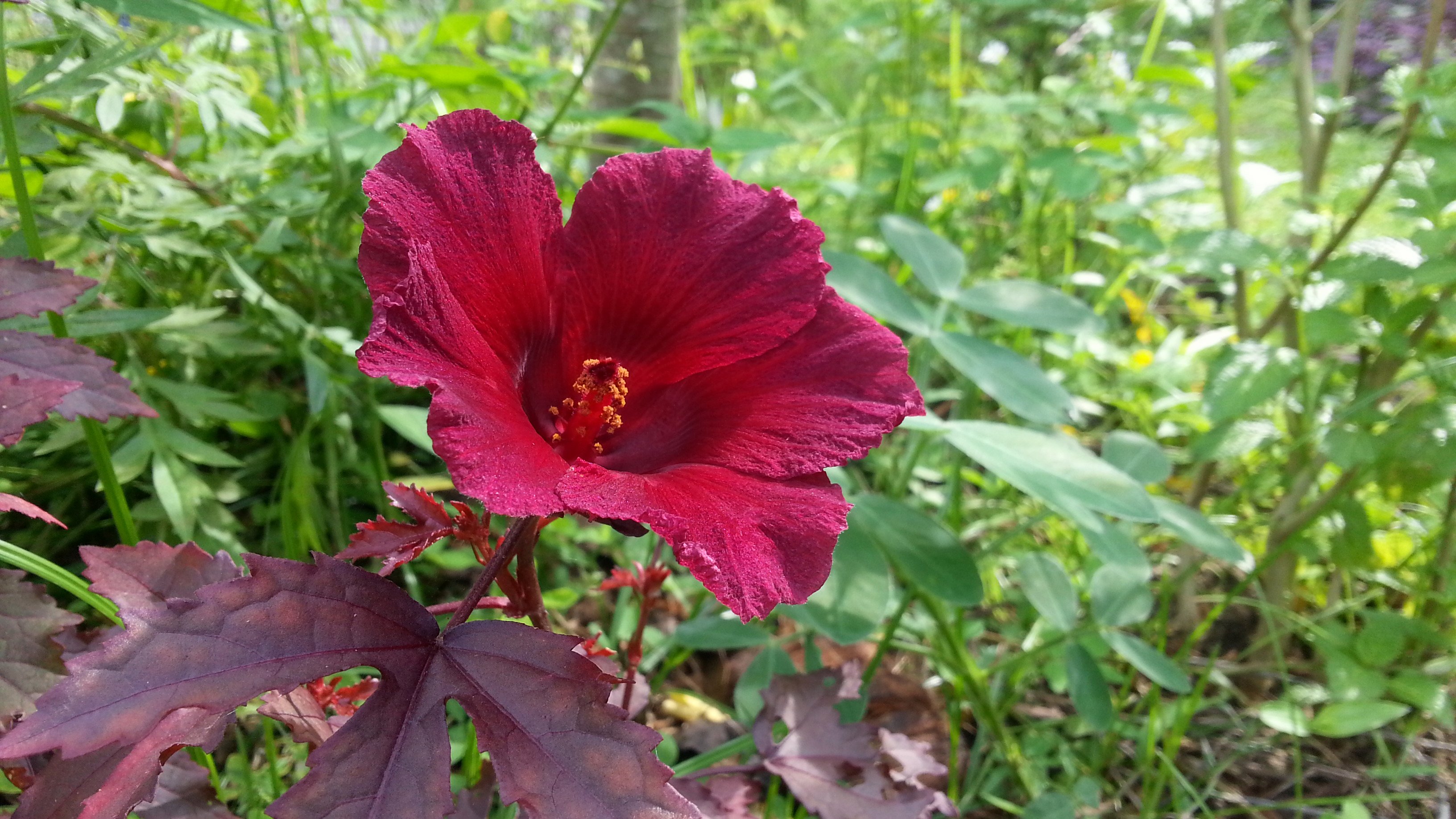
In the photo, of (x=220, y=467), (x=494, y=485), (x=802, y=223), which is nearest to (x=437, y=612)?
(x=494, y=485)

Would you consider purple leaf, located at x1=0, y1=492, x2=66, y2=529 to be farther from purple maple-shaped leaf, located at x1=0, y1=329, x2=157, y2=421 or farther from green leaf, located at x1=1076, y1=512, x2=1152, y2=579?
green leaf, located at x1=1076, y1=512, x2=1152, y2=579

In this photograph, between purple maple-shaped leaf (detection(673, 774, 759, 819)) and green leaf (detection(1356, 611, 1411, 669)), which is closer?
purple maple-shaped leaf (detection(673, 774, 759, 819))

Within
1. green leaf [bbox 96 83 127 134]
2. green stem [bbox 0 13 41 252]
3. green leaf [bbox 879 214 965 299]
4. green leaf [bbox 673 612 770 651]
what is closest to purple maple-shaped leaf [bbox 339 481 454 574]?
green stem [bbox 0 13 41 252]

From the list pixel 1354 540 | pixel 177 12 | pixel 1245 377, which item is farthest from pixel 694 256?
pixel 1354 540

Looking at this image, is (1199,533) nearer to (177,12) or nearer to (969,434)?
(969,434)

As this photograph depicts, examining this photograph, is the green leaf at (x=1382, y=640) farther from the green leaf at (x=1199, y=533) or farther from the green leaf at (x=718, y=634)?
the green leaf at (x=718, y=634)

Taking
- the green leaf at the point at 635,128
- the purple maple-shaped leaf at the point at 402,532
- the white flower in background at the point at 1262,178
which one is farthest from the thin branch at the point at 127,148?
the white flower in background at the point at 1262,178

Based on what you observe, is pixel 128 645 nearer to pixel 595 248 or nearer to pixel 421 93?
pixel 595 248
